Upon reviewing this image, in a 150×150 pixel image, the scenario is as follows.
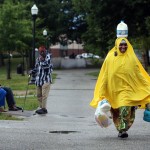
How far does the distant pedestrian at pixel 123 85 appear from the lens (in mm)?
10008

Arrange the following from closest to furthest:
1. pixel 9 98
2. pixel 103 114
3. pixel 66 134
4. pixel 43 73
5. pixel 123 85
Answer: pixel 103 114, pixel 123 85, pixel 66 134, pixel 43 73, pixel 9 98

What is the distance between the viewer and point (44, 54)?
15.1 m

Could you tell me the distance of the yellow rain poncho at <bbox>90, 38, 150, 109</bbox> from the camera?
1009cm

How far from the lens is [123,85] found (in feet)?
33.2

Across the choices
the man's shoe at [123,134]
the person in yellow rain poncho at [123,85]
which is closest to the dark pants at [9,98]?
the person in yellow rain poncho at [123,85]

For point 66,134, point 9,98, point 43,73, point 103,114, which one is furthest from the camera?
point 9,98

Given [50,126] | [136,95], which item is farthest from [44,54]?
[136,95]

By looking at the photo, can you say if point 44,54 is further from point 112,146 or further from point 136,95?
point 112,146

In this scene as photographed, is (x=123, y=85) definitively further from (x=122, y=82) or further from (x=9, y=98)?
(x=9, y=98)

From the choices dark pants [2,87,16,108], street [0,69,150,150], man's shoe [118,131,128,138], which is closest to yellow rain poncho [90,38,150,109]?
man's shoe [118,131,128,138]

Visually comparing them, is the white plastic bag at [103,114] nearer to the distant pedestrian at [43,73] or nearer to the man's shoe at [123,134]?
the man's shoe at [123,134]

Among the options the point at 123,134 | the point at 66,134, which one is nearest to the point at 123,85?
the point at 123,134

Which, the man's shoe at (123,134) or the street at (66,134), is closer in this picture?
the street at (66,134)

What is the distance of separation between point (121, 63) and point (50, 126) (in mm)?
2728
